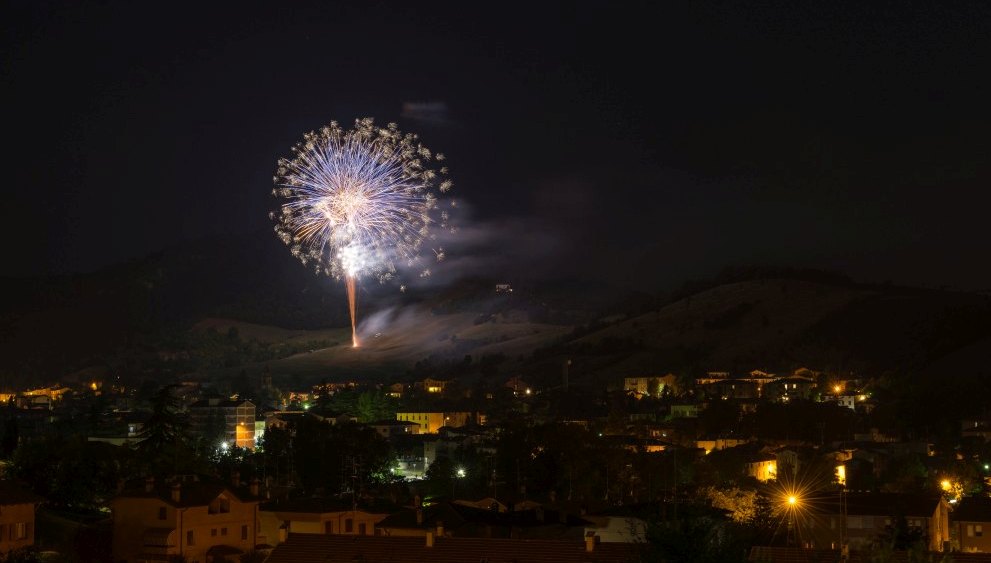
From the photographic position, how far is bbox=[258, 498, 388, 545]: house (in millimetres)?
43188

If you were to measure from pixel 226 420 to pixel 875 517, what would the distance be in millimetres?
61311

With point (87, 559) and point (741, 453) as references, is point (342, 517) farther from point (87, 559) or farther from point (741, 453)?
point (741, 453)

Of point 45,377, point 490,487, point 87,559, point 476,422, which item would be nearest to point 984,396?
point 476,422

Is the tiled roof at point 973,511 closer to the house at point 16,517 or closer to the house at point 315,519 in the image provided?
the house at point 315,519

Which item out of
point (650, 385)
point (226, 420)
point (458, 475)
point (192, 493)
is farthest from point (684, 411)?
point (192, 493)

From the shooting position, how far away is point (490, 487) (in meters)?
58.2

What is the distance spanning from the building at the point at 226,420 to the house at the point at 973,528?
56899 millimetres

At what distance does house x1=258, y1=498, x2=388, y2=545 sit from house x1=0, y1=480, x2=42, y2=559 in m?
7.26

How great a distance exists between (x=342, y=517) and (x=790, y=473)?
85.9ft

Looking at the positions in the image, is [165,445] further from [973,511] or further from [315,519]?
[973,511]

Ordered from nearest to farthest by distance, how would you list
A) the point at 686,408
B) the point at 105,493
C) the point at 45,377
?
the point at 105,493 → the point at 686,408 → the point at 45,377

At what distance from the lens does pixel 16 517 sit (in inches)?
1551

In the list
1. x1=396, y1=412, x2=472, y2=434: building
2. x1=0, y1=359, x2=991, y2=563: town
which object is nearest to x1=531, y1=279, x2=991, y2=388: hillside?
x1=0, y1=359, x2=991, y2=563: town

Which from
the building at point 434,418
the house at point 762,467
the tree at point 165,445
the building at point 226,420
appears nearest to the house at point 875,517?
the house at point 762,467
